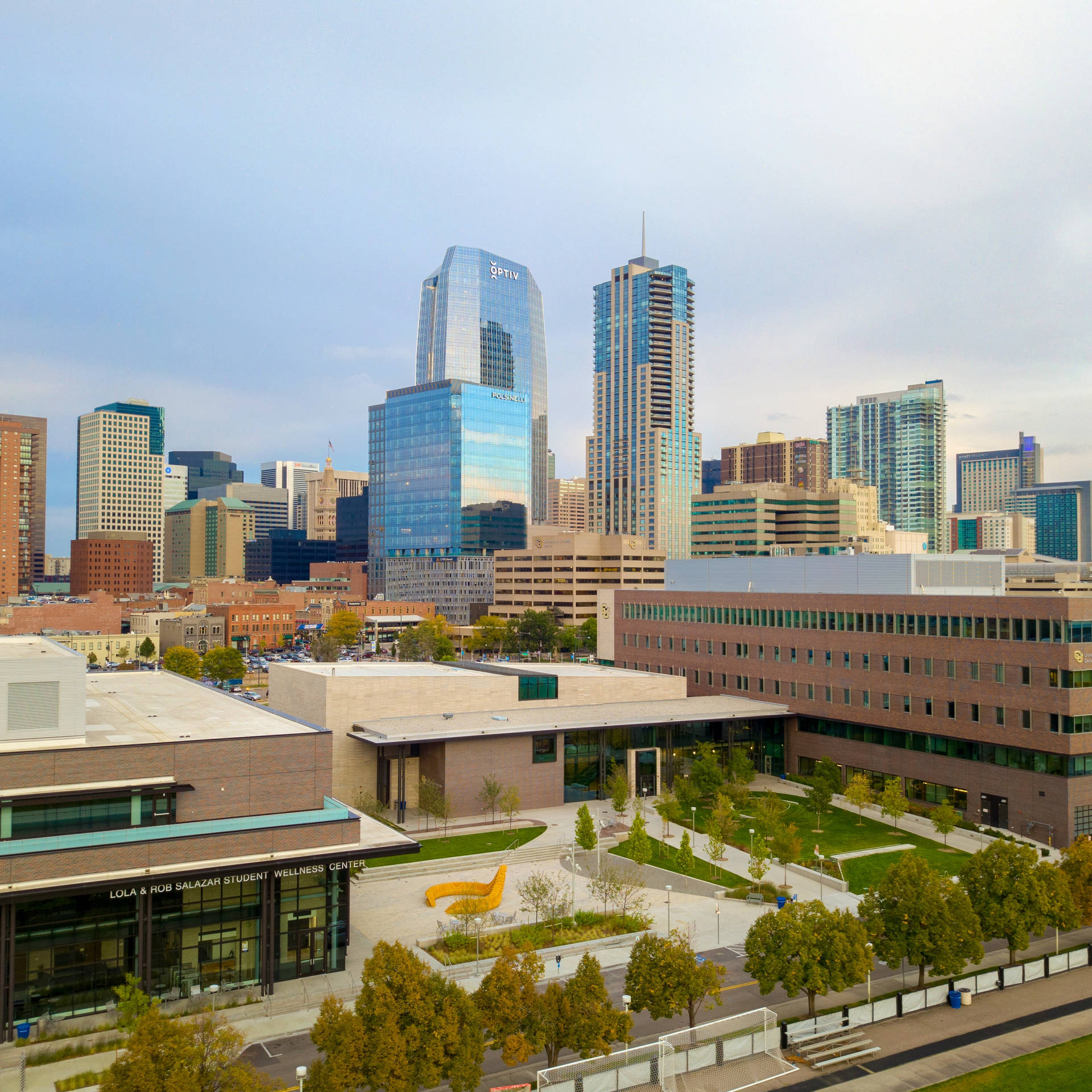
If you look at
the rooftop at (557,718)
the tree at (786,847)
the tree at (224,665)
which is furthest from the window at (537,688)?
the tree at (224,665)

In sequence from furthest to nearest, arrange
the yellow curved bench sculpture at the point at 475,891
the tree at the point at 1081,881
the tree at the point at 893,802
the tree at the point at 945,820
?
the tree at the point at 893,802, the tree at the point at 945,820, the yellow curved bench sculpture at the point at 475,891, the tree at the point at 1081,881

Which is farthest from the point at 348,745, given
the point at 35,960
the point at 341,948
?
the point at 35,960

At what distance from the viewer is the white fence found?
119 ft

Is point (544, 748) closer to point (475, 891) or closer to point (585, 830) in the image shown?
point (585, 830)

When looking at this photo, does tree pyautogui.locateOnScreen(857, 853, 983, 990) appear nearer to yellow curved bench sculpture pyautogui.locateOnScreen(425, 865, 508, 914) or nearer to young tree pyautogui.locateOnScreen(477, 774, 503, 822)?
yellow curved bench sculpture pyautogui.locateOnScreen(425, 865, 508, 914)

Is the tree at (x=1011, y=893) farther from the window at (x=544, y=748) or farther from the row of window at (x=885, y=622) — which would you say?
the window at (x=544, y=748)

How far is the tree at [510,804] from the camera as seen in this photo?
65.0m

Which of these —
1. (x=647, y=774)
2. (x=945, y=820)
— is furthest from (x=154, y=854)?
(x=945, y=820)

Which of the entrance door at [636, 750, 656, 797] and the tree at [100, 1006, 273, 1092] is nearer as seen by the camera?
the tree at [100, 1006, 273, 1092]

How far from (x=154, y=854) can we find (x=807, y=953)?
2588 centimetres

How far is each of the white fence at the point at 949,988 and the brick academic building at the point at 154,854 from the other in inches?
767

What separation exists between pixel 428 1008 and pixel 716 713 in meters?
53.7

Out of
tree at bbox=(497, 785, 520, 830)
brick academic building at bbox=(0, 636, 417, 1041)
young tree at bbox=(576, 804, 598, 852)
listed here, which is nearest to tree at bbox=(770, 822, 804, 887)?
young tree at bbox=(576, 804, 598, 852)

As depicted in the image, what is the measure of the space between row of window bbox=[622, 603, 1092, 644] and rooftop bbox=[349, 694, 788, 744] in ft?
25.8
